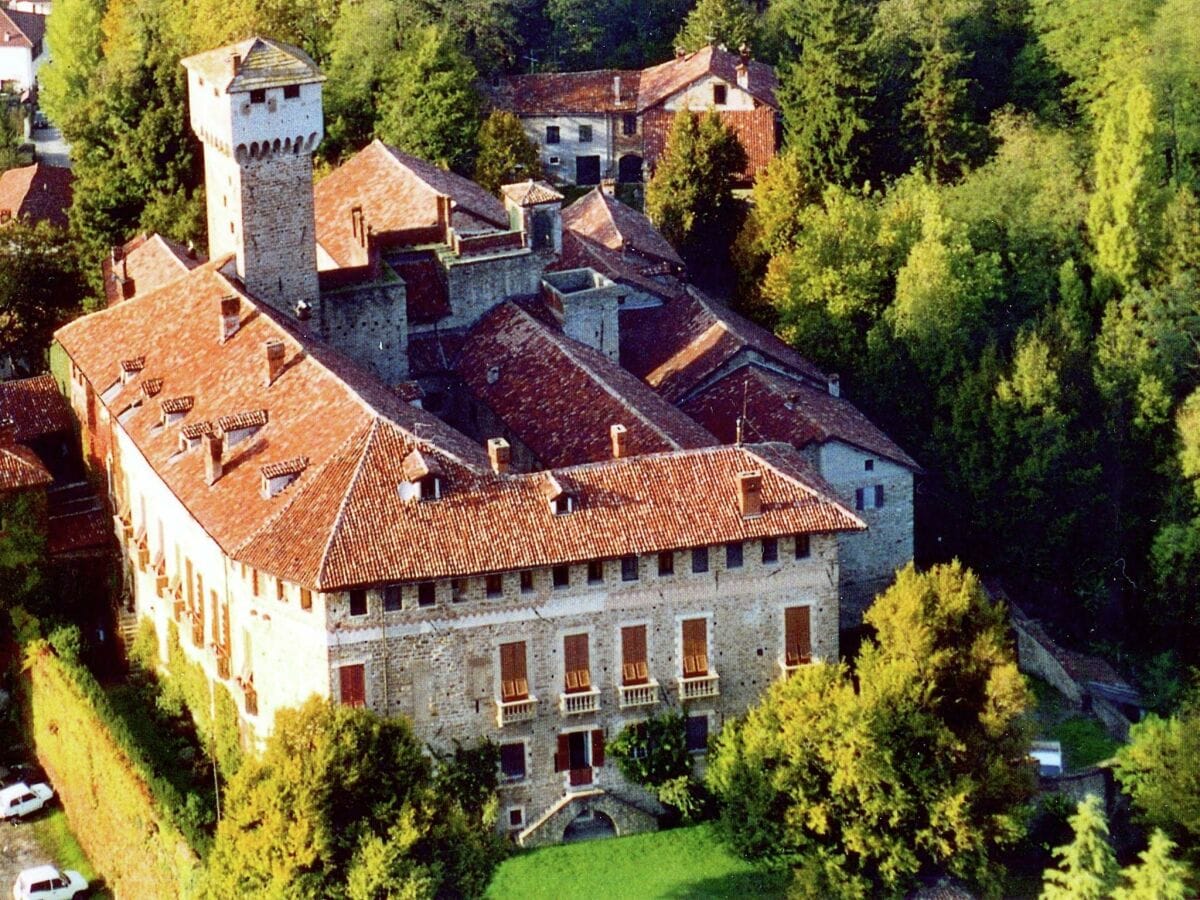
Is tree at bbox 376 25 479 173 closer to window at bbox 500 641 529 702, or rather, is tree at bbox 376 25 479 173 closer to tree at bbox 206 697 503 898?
window at bbox 500 641 529 702

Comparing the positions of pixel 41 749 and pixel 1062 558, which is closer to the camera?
pixel 41 749

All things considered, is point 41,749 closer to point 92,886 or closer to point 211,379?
point 92,886

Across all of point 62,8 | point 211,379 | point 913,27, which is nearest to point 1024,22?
point 913,27

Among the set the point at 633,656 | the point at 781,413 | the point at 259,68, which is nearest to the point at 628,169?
the point at 781,413

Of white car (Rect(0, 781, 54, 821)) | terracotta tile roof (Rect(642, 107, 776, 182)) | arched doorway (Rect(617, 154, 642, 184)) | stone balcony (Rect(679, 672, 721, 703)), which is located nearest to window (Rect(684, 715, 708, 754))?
stone balcony (Rect(679, 672, 721, 703))

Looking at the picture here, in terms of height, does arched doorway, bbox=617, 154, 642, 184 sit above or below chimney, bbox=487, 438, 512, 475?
above

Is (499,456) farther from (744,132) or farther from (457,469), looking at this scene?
(744,132)
